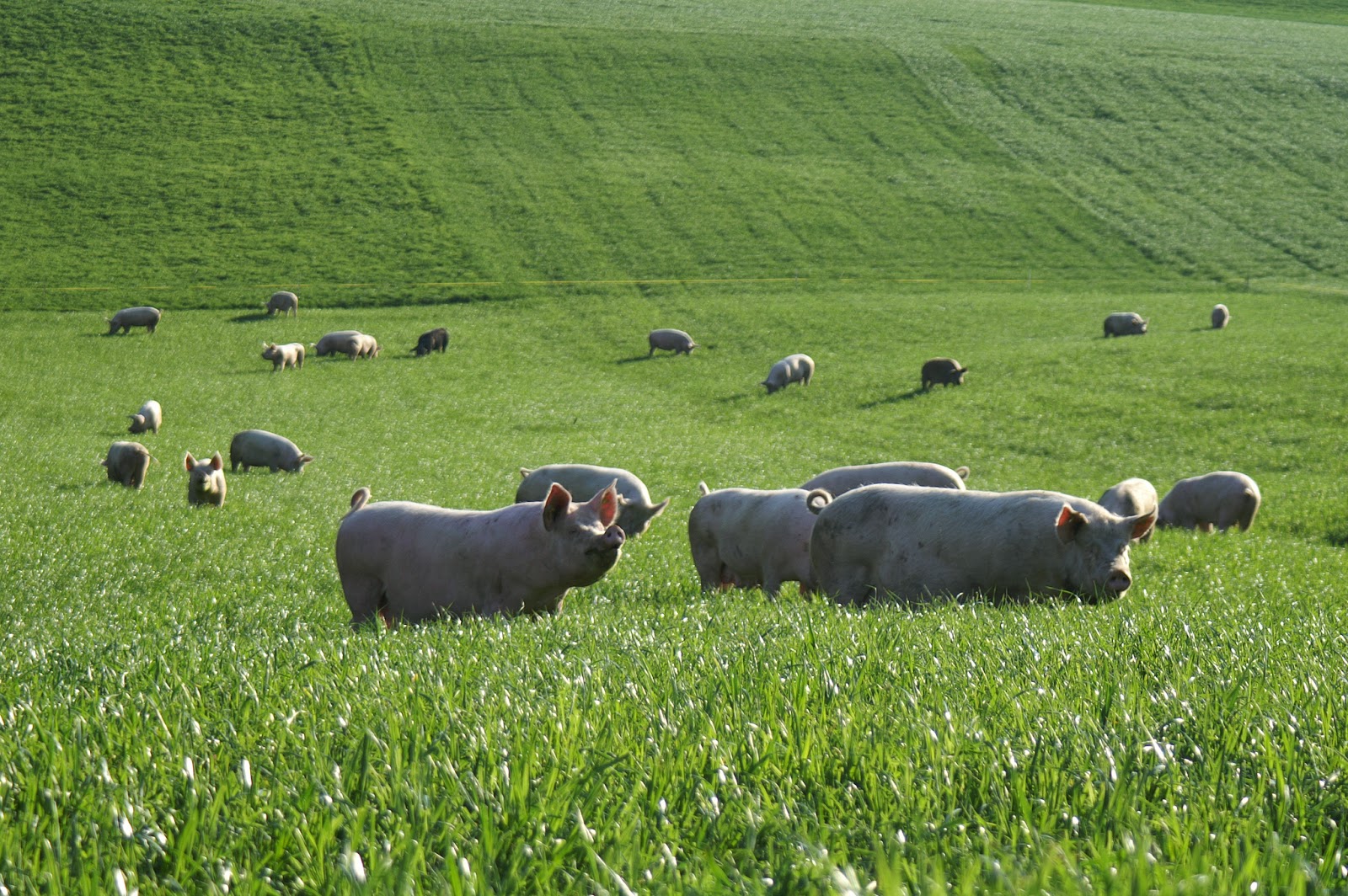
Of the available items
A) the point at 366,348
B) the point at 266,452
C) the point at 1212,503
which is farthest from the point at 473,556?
the point at 366,348

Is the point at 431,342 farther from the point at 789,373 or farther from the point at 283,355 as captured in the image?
the point at 789,373

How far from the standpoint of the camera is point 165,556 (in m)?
15.9

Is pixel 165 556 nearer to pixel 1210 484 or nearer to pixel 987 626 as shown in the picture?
pixel 987 626

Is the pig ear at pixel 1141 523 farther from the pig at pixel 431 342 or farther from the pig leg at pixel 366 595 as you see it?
the pig at pixel 431 342

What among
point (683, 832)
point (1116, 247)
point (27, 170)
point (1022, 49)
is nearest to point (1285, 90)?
point (1022, 49)

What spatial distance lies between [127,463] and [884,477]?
18118 mm

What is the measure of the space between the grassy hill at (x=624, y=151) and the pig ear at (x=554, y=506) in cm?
5357

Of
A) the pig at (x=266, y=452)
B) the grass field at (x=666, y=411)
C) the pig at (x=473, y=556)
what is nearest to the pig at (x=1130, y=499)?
the grass field at (x=666, y=411)

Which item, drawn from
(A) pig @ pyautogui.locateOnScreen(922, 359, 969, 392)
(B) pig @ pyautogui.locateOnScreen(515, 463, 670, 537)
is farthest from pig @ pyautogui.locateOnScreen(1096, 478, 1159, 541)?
(A) pig @ pyautogui.locateOnScreen(922, 359, 969, 392)

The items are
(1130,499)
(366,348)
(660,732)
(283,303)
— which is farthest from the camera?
(283,303)

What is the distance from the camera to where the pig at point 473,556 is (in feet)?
31.1

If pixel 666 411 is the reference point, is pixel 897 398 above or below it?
above

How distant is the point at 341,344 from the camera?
5103cm

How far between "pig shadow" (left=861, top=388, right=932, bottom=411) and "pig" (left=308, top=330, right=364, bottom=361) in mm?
23797
